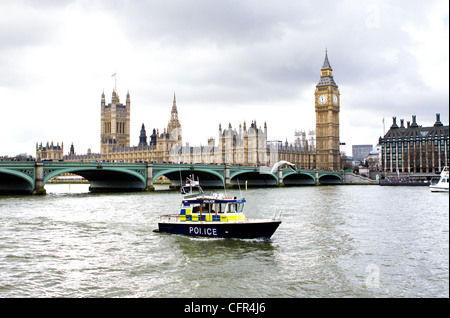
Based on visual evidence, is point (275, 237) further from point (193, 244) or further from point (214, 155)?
point (214, 155)

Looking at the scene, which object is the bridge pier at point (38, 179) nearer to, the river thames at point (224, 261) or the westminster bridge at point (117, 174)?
the westminster bridge at point (117, 174)

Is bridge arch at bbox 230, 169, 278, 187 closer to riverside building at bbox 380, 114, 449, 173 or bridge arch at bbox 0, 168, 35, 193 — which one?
bridge arch at bbox 0, 168, 35, 193

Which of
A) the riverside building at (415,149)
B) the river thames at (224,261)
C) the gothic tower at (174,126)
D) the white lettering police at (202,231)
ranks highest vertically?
the gothic tower at (174,126)

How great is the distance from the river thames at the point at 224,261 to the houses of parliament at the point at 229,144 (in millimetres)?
83254

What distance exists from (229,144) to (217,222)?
305 feet

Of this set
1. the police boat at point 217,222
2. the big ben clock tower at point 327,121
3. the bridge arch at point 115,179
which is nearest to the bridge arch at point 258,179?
the bridge arch at point 115,179

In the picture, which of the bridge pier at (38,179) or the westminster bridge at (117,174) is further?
the bridge pier at (38,179)

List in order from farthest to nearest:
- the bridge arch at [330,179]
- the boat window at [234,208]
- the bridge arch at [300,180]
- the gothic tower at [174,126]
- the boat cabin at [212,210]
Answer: the gothic tower at [174,126] < the bridge arch at [330,179] < the bridge arch at [300,180] < the boat window at [234,208] < the boat cabin at [212,210]

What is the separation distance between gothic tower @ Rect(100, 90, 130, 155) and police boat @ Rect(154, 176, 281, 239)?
143 m

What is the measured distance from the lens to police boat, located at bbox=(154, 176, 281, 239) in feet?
64.7

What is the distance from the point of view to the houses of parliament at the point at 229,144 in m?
112
